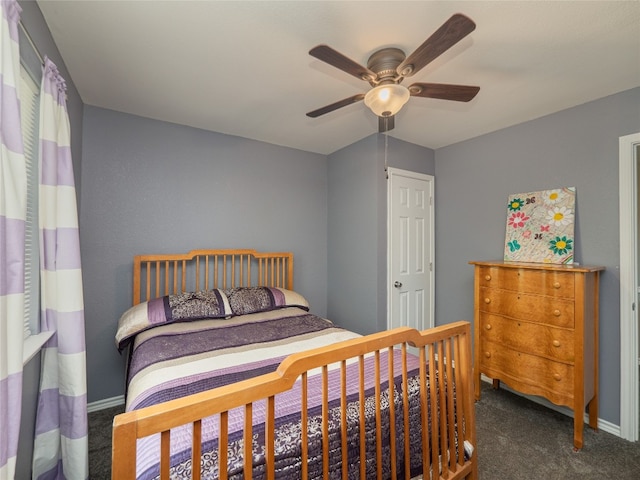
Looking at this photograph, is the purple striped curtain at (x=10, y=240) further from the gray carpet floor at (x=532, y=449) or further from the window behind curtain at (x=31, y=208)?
the gray carpet floor at (x=532, y=449)

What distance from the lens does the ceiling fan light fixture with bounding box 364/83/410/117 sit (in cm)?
148

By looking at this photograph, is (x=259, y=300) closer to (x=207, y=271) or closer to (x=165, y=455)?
(x=207, y=271)

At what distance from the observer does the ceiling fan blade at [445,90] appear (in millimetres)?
1515

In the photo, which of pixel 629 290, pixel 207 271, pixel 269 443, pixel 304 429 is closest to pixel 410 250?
pixel 629 290

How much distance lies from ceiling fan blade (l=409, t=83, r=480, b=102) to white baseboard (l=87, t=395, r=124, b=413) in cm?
329

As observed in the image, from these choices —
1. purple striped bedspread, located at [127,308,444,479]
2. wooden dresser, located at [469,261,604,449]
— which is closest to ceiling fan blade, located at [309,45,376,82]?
purple striped bedspread, located at [127,308,444,479]

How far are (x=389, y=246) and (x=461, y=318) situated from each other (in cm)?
113

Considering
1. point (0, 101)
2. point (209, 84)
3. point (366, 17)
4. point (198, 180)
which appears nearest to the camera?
point (0, 101)

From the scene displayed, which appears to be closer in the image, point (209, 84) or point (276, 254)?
point (209, 84)

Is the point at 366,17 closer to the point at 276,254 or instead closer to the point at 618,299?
the point at 276,254

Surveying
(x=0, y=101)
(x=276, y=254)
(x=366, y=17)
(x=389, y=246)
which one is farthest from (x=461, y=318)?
(x=0, y=101)

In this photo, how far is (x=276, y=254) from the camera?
3.10 m

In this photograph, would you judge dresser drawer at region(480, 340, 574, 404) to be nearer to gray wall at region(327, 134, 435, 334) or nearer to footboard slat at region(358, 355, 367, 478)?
gray wall at region(327, 134, 435, 334)

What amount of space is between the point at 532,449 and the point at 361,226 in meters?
2.22
